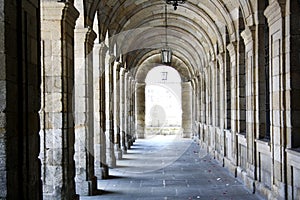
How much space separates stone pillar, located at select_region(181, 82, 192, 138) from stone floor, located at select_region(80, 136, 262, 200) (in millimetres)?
12590

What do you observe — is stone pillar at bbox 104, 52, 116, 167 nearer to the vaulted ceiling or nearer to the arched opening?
the vaulted ceiling

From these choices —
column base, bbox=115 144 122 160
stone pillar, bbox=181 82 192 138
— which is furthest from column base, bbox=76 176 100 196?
stone pillar, bbox=181 82 192 138

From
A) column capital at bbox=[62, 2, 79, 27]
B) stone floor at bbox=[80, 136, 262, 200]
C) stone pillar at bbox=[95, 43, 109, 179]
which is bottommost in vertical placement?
stone floor at bbox=[80, 136, 262, 200]

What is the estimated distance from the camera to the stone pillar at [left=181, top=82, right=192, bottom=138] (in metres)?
26.5

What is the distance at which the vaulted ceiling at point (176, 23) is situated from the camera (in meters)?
10.1

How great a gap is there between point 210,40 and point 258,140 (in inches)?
279

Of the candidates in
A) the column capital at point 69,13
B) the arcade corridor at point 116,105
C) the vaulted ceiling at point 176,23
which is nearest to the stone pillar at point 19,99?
the arcade corridor at point 116,105

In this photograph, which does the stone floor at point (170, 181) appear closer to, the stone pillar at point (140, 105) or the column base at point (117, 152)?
the column base at point (117, 152)

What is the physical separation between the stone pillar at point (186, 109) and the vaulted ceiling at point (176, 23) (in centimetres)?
664

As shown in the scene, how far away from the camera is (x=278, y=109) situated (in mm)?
6473

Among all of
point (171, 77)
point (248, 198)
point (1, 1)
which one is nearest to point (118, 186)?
point (248, 198)

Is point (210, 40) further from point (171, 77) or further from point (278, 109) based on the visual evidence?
point (171, 77)

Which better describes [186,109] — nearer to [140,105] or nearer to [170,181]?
[140,105]

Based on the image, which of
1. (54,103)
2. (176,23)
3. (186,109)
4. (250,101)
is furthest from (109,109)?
(186,109)
